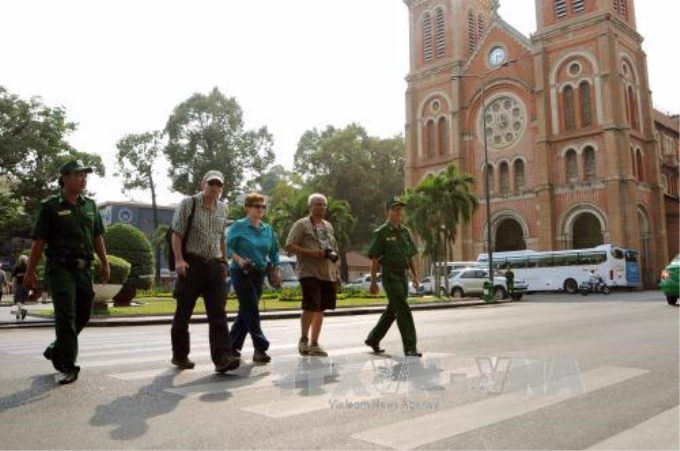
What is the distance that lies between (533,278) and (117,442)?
3681 cm

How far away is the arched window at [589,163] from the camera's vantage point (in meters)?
40.7

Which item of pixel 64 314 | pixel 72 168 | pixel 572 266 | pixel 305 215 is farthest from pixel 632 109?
pixel 64 314

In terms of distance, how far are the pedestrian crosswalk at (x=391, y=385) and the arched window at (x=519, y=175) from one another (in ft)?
129

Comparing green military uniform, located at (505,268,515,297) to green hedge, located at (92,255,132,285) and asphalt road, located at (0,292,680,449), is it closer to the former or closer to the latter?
green hedge, located at (92,255,132,285)

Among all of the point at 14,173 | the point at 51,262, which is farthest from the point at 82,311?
the point at 14,173

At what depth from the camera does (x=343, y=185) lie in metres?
54.3

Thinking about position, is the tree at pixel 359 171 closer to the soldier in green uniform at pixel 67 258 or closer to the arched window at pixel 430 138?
the arched window at pixel 430 138

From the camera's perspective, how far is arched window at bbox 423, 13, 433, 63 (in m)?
50.9

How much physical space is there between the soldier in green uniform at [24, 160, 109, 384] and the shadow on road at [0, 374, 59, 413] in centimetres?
13

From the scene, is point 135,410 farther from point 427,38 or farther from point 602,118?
point 427,38

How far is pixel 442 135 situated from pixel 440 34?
8.81m

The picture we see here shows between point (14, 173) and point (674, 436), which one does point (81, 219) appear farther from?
point (14, 173)

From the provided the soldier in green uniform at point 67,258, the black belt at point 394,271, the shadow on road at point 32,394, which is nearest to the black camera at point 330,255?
the black belt at point 394,271

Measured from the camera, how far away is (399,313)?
6762 mm
